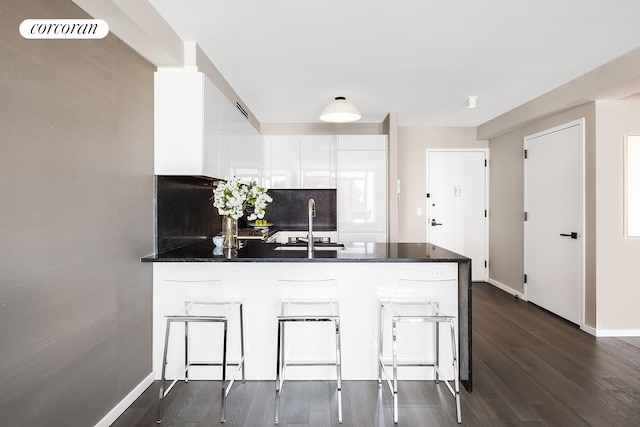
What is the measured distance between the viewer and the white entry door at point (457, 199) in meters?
5.56

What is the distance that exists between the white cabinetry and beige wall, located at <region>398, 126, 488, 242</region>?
0.72 m

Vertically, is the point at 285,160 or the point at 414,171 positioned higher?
the point at 285,160

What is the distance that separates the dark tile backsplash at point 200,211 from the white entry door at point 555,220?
2.69 m

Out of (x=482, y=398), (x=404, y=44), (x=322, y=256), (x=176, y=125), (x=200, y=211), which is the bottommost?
(x=482, y=398)

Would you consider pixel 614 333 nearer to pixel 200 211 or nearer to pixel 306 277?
pixel 306 277

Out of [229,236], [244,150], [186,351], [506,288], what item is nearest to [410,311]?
[229,236]

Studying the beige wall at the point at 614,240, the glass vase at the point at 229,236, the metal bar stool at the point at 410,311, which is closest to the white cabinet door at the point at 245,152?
the glass vase at the point at 229,236

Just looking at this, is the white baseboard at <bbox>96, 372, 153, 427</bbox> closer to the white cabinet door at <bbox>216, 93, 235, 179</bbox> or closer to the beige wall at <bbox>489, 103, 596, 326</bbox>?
the white cabinet door at <bbox>216, 93, 235, 179</bbox>

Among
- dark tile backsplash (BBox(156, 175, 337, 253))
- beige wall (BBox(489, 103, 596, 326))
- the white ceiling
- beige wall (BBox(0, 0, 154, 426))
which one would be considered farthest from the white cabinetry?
beige wall (BBox(0, 0, 154, 426))

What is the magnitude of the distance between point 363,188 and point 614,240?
2.80 m

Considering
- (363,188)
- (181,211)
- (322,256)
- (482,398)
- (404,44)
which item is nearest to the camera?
(482,398)

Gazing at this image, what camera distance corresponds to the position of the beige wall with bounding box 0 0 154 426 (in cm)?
144

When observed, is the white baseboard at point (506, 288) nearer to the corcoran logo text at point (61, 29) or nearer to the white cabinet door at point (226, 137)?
the white cabinet door at point (226, 137)

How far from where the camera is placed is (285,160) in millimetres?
5137
